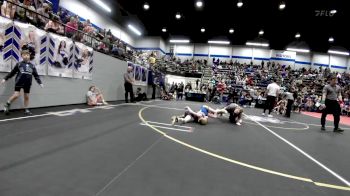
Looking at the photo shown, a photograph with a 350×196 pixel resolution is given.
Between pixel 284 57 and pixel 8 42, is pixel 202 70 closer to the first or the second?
pixel 284 57

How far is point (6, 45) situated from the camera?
5.66 m

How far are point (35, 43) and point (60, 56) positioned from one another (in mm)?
1203

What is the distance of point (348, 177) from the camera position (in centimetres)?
300

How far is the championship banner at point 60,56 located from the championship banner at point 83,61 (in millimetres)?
281

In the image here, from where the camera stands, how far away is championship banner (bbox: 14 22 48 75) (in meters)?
6.10

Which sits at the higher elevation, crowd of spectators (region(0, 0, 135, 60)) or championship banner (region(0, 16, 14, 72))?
crowd of spectators (region(0, 0, 135, 60))

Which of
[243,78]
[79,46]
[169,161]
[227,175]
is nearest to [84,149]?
[169,161]

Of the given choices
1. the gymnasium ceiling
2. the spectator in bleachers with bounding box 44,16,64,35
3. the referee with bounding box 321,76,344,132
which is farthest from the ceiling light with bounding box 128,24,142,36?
the referee with bounding box 321,76,344,132

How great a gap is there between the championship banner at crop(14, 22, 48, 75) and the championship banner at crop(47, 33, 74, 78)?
8.6 inches

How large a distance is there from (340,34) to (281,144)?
24286 millimetres

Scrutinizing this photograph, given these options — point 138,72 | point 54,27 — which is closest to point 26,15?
point 54,27

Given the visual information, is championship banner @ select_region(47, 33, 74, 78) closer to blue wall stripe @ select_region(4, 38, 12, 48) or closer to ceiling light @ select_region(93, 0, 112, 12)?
blue wall stripe @ select_region(4, 38, 12, 48)

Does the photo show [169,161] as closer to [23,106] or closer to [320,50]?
[23,106]

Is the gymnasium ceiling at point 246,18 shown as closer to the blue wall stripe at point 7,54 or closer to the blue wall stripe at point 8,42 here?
the blue wall stripe at point 8,42
